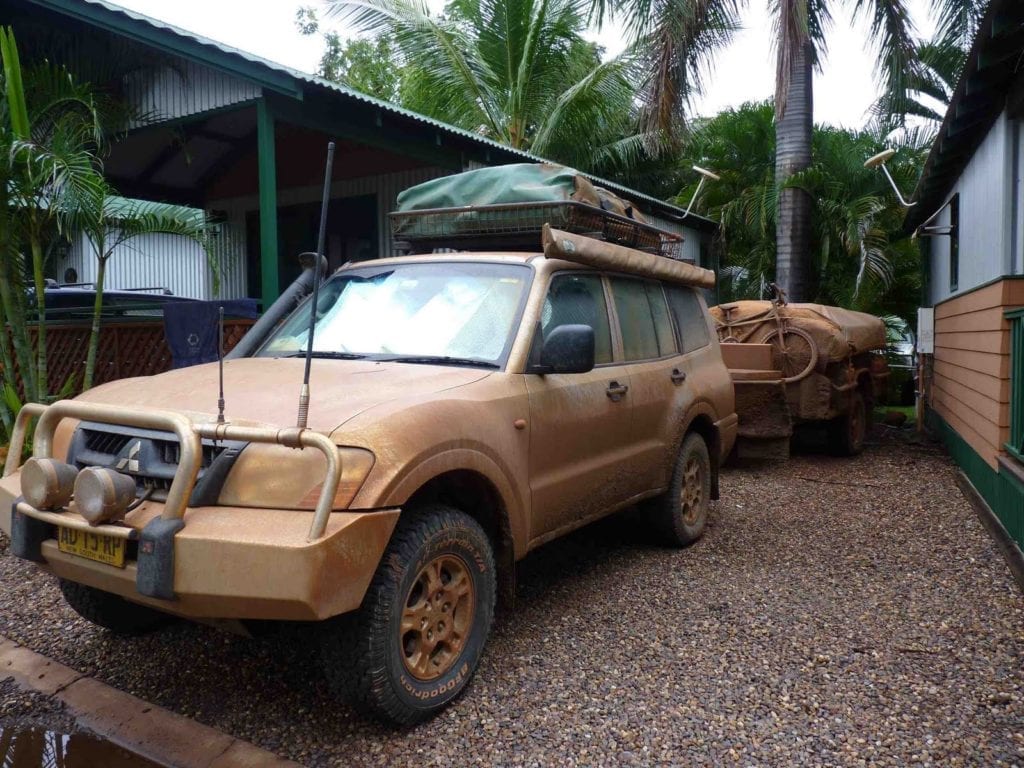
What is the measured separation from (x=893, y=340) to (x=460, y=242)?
12.6 meters

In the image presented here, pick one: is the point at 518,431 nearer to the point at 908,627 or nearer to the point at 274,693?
the point at 274,693

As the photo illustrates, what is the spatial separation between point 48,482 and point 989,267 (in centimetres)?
719

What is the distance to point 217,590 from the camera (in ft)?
8.70

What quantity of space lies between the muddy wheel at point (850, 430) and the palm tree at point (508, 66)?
8.33m

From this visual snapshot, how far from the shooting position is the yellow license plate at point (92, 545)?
2816 mm

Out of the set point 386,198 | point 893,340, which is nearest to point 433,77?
Answer: point 386,198

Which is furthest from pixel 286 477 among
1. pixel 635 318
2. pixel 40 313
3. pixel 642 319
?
pixel 40 313

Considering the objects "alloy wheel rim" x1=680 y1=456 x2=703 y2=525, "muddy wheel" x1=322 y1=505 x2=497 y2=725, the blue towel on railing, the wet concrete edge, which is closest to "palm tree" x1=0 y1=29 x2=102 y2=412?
the blue towel on railing

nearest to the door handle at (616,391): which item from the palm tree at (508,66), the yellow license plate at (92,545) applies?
the yellow license plate at (92,545)

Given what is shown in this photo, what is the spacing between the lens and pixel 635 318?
5.11 m

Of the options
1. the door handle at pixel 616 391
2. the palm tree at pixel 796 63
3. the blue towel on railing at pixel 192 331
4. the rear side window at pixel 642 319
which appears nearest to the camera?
the door handle at pixel 616 391

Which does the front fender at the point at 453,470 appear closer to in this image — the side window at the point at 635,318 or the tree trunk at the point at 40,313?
the side window at the point at 635,318

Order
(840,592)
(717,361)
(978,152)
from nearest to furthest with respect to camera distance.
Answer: (840,592), (717,361), (978,152)

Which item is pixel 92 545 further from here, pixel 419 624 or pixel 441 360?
pixel 441 360
